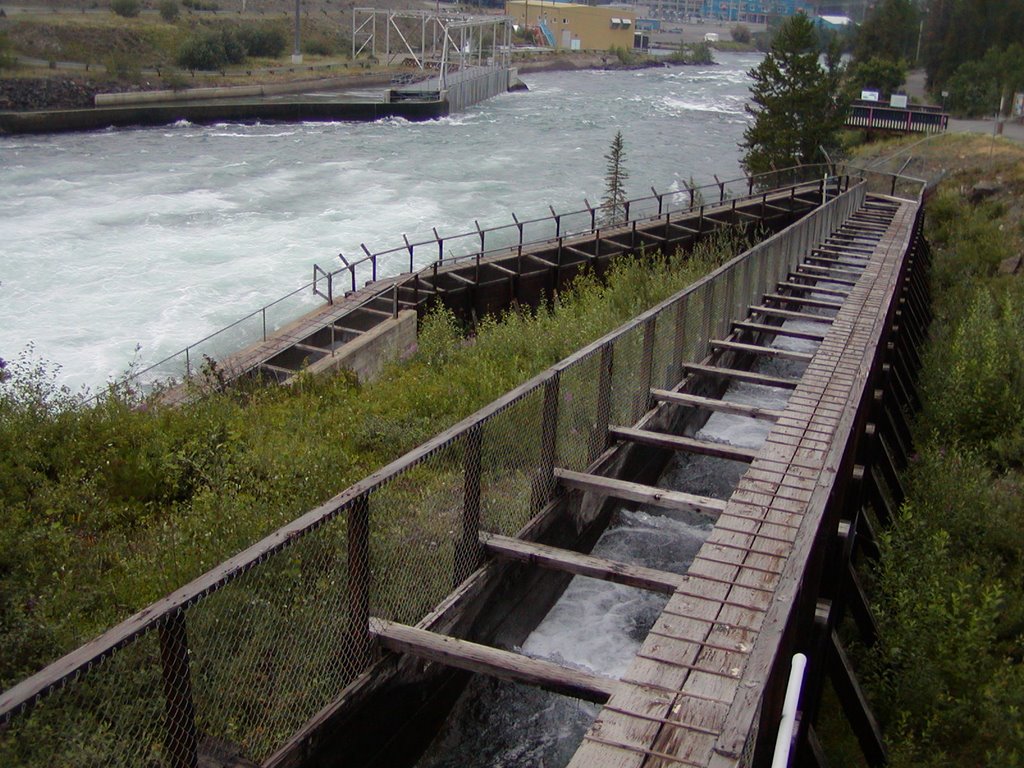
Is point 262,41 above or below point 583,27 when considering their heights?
below

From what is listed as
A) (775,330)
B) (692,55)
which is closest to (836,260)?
(775,330)

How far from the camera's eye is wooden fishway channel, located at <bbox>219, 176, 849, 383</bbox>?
55.7 ft

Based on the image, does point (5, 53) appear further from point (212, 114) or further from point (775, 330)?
point (775, 330)

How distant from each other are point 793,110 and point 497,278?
2655 centimetres

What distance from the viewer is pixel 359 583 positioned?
20.4 ft

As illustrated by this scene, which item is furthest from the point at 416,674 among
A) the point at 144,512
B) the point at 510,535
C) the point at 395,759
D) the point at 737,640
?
the point at 144,512

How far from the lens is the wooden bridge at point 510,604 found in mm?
4777

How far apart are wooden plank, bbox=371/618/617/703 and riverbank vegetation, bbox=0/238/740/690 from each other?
1669 millimetres

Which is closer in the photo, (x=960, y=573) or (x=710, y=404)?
(x=960, y=573)

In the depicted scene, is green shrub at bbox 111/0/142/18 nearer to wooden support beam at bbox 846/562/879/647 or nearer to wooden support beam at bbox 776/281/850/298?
wooden support beam at bbox 776/281/850/298

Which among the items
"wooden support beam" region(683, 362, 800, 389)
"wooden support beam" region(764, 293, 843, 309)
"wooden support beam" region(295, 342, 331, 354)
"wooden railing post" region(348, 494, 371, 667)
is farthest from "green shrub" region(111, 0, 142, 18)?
"wooden railing post" region(348, 494, 371, 667)

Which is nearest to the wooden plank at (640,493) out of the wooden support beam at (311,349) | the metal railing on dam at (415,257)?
the metal railing on dam at (415,257)

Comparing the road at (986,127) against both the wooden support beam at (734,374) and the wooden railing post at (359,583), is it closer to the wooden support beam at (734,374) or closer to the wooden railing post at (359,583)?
the wooden support beam at (734,374)

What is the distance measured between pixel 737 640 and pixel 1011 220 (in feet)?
89.6
